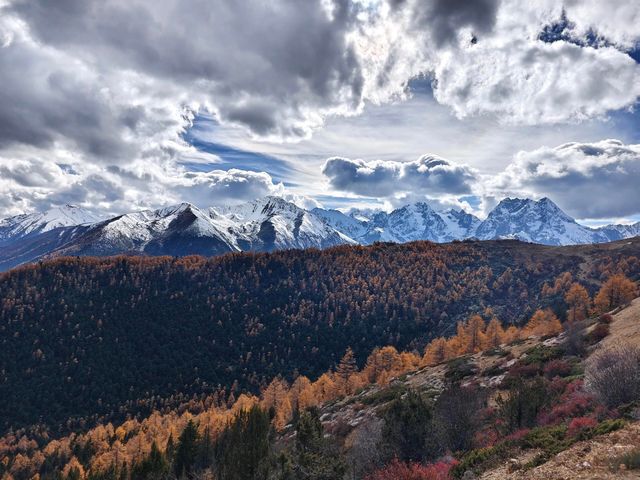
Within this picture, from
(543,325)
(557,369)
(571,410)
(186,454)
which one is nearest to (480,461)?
(571,410)

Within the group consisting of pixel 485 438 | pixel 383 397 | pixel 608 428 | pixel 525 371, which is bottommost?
pixel 383 397

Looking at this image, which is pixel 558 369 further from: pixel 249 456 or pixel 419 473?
pixel 249 456

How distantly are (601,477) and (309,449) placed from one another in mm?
22735

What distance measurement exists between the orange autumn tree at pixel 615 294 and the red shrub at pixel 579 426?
3416 inches

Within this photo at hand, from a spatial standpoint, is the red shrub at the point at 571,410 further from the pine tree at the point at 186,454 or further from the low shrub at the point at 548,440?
the pine tree at the point at 186,454

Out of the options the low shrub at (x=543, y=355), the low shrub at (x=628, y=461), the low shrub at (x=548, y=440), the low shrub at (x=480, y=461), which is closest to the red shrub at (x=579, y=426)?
the low shrub at (x=548, y=440)

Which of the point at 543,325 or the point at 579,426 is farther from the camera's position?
the point at 543,325

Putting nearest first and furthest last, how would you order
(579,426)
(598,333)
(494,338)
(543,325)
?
(579,426)
(598,333)
(543,325)
(494,338)

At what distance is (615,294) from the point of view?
9906 cm

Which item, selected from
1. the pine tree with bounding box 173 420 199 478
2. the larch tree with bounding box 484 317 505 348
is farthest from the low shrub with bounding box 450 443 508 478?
the larch tree with bounding box 484 317 505 348

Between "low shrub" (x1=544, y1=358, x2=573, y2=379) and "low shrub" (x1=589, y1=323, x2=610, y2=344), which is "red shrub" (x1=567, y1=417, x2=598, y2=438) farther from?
"low shrub" (x1=589, y1=323, x2=610, y2=344)

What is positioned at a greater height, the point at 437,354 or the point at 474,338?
the point at 474,338

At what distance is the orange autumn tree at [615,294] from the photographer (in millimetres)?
95194

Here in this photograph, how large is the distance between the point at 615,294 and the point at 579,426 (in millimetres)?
96513
